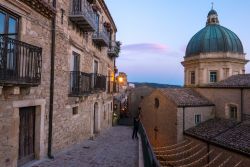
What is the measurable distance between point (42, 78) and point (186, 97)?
18949 millimetres

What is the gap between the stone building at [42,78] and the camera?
7000mm

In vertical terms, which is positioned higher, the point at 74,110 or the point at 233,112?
the point at 74,110

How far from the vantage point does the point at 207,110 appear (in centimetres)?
2450

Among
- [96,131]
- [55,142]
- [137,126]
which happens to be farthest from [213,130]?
[55,142]

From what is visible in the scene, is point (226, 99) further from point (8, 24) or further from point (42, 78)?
point (8, 24)

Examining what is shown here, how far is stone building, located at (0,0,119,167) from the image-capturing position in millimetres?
7000

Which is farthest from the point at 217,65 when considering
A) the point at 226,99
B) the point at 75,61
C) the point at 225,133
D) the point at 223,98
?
the point at 75,61

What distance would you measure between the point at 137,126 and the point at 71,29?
754 centimetres

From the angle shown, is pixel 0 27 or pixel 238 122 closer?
pixel 0 27

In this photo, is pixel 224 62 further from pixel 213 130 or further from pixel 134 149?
pixel 134 149

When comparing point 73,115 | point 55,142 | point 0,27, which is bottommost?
point 55,142

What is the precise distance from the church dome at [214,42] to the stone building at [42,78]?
838 inches

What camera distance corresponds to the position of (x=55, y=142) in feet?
33.0

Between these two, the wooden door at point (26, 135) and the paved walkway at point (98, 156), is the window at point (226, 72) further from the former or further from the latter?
the wooden door at point (26, 135)
